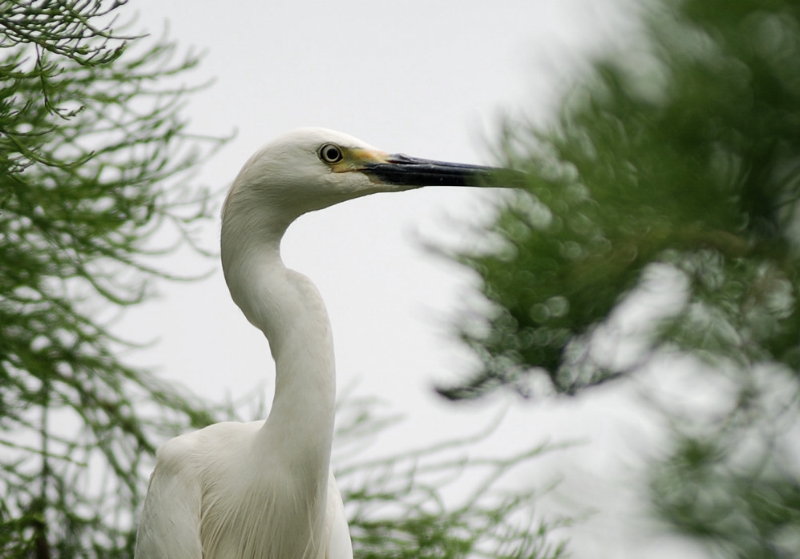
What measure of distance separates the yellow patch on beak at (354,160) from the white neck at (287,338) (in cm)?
19

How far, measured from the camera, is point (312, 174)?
257 cm

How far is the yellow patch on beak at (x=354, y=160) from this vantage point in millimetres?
2631

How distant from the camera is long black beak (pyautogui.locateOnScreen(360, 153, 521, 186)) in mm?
2693

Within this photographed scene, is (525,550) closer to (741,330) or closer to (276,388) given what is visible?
(276,388)

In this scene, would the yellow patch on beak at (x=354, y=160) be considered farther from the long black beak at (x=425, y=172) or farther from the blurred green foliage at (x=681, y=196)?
the blurred green foliage at (x=681, y=196)

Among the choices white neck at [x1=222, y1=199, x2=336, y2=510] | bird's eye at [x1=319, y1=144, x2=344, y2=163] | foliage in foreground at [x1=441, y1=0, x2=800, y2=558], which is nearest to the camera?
foliage in foreground at [x1=441, y1=0, x2=800, y2=558]

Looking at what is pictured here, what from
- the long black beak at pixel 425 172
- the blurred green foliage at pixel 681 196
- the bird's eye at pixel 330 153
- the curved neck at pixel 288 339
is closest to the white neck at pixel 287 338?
the curved neck at pixel 288 339

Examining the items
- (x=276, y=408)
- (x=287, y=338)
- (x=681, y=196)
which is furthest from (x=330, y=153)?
(x=681, y=196)

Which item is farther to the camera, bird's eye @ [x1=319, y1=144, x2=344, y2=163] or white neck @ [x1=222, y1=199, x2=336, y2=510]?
bird's eye @ [x1=319, y1=144, x2=344, y2=163]

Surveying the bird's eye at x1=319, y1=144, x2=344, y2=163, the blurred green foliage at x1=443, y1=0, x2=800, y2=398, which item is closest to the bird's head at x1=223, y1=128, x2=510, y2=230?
the bird's eye at x1=319, y1=144, x2=344, y2=163

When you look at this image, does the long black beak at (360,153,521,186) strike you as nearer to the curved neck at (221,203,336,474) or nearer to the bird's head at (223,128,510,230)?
the bird's head at (223,128,510,230)

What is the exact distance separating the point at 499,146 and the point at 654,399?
3.20 feet

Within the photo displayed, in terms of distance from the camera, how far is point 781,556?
5.13 feet

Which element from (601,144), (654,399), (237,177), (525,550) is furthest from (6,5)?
(525,550)
